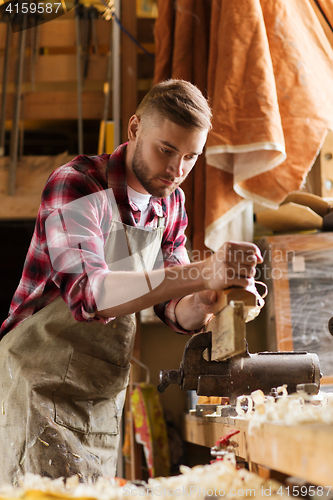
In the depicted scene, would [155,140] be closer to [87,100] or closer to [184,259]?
[184,259]

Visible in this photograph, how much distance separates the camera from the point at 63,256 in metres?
0.97

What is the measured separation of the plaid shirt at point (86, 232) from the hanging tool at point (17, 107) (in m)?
1.10

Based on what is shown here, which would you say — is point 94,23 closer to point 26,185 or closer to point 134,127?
point 26,185

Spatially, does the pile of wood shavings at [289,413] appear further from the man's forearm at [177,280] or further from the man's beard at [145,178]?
the man's beard at [145,178]

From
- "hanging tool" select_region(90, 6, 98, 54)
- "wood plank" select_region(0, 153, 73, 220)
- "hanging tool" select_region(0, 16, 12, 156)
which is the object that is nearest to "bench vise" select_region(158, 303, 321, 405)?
"wood plank" select_region(0, 153, 73, 220)

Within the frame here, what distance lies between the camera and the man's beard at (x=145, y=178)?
1146 mm

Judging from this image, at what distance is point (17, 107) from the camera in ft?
7.45

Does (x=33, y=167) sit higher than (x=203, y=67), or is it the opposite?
(x=203, y=67)

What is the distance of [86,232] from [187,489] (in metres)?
0.56

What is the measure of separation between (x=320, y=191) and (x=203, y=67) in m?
0.70

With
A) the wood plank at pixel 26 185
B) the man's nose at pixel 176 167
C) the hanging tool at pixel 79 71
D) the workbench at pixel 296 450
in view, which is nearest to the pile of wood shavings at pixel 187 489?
the workbench at pixel 296 450

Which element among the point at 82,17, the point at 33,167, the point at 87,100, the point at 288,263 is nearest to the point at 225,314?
the point at 288,263

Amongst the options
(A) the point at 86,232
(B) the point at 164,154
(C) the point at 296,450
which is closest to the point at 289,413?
(C) the point at 296,450

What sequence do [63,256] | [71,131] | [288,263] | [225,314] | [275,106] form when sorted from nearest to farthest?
[225,314]
[63,256]
[275,106]
[288,263]
[71,131]
